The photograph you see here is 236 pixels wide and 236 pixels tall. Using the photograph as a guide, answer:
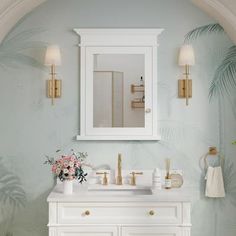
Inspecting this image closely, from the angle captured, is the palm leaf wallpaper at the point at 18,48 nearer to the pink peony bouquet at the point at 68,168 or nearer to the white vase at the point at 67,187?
the pink peony bouquet at the point at 68,168

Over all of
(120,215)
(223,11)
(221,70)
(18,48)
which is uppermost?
(223,11)

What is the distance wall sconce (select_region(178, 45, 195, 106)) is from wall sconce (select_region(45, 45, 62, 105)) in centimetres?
101

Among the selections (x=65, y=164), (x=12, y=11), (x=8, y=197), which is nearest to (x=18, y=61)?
(x=12, y=11)

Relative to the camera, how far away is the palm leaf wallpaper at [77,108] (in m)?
4.08

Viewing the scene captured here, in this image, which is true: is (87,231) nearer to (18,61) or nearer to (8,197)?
(8,197)

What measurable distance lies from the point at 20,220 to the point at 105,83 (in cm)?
136

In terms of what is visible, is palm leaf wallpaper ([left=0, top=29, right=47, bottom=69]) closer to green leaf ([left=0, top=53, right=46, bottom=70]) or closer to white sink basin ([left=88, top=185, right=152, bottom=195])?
green leaf ([left=0, top=53, right=46, bottom=70])

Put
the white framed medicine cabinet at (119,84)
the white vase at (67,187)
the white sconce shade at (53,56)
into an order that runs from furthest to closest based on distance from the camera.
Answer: the white framed medicine cabinet at (119,84)
the white sconce shade at (53,56)
the white vase at (67,187)

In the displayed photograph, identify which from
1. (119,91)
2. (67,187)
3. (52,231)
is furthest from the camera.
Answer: (119,91)

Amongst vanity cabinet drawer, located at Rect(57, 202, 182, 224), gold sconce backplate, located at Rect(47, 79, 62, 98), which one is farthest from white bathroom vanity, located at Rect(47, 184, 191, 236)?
gold sconce backplate, located at Rect(47, 79, 62, 98)

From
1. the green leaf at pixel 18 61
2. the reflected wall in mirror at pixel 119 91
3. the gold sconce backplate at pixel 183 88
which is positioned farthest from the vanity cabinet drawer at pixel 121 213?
the green leaf at pixel 18 61

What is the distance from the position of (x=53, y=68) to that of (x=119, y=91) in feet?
1.91

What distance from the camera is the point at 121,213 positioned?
11.7ft

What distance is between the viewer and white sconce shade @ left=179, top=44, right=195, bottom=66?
3.96 meters
